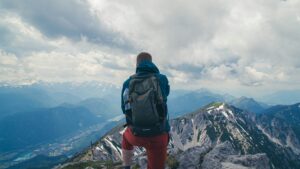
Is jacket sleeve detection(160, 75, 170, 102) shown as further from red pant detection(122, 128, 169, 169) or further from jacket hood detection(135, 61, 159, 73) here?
red pant detection(122, 128, 169, 169)

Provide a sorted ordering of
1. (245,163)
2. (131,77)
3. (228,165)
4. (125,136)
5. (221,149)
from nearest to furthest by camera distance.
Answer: (131,77)
(125,136)
(228,165)
(245,163)
(221,149)

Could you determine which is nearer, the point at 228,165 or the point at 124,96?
the point at 124,96

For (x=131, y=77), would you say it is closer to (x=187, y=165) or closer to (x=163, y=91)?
(x=163, y=91)

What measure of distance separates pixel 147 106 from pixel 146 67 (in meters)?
1.48

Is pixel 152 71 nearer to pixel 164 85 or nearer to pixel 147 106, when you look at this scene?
pixel 164 85

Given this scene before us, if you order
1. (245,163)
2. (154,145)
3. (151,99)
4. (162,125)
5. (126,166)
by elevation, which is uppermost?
(151,99)

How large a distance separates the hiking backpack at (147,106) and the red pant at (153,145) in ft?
0.88

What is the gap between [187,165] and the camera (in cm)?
2316

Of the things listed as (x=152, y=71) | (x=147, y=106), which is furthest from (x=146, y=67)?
(x=147, y=106)

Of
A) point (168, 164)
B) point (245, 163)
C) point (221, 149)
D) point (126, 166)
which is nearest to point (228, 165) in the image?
point (245, 163)

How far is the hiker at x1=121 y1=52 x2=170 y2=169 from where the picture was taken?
9367mm

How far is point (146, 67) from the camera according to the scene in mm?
10055

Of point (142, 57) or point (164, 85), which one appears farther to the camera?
point (142, 57)

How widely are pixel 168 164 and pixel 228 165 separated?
15.7 feet
